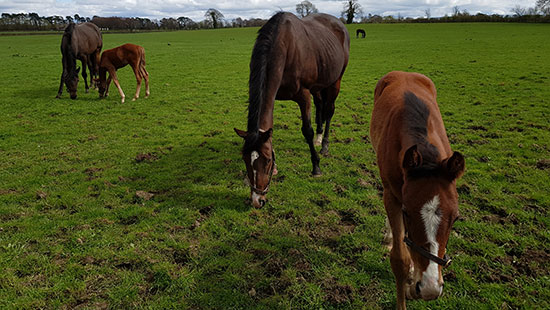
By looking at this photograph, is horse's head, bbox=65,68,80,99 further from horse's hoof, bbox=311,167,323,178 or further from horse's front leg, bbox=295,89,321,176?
horse's hoof, bbox=311,167,323,178

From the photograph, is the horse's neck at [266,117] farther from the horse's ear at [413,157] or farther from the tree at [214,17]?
the tree at [214,17]

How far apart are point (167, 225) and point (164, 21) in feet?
319

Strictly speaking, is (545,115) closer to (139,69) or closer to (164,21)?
(139,69)

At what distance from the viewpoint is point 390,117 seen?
3074mm

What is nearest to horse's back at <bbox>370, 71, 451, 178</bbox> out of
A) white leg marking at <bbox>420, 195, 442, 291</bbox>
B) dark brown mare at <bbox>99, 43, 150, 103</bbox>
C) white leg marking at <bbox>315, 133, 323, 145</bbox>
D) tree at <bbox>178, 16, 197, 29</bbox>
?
white leg marking at <bbox>420, 195, 442, 291</bbox>

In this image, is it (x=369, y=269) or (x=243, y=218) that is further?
(x=243, y=218)

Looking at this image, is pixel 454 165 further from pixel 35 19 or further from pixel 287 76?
pixel 35 19

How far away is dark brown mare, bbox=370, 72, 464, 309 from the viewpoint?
2131 millimetres

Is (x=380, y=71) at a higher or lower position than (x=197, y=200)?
higher

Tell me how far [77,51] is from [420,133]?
48.6 ft

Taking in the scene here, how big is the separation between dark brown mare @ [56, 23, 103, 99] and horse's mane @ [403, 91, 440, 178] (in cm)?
1298

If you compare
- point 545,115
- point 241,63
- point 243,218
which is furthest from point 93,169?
point 241,63

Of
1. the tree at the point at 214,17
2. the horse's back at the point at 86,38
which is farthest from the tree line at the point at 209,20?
the horse's back at the point at 86,38

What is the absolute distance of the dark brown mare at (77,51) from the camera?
12.3 meters
